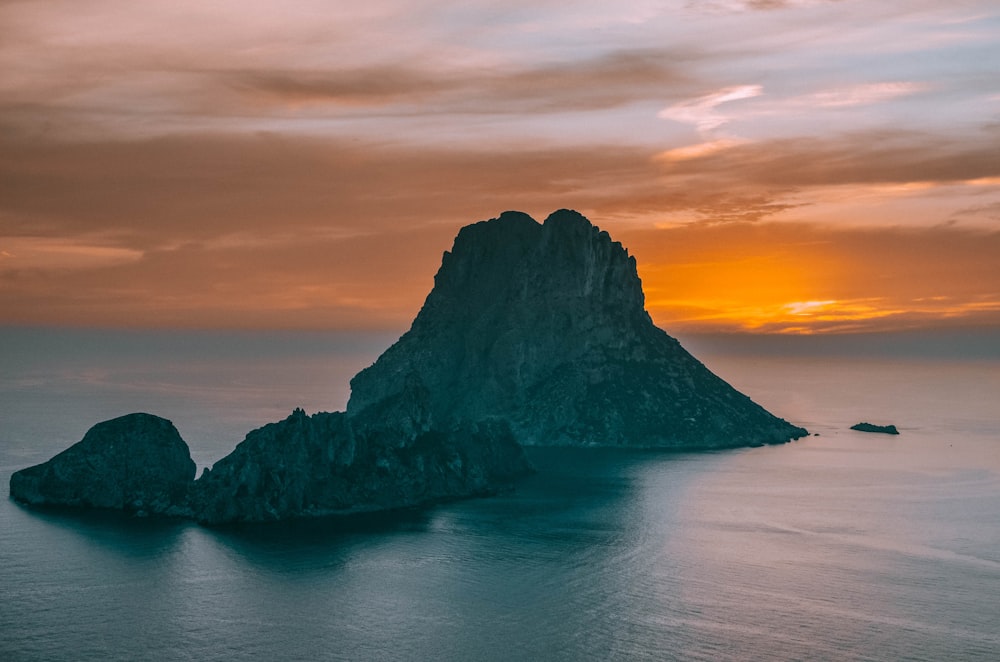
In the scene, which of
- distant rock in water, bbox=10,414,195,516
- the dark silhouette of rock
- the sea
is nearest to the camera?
the sea

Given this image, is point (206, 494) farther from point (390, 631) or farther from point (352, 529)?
point (390, 631)

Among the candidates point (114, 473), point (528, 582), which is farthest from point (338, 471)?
point (528, 582)

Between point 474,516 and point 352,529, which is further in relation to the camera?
point 474,516

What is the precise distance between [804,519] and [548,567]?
47.3 m

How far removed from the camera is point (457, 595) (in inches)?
4176

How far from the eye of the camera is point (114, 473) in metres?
142

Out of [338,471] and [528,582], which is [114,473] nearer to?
[338,471]

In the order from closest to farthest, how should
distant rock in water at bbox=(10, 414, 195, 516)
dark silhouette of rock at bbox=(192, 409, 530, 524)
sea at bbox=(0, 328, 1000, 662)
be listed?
sea at bbox=(0, 328, 1000, 662) < dark silhouette of rock at bbox=(192, 409, 530, 524) < distant rock in water at bbox=(10, 414, 195, 516)

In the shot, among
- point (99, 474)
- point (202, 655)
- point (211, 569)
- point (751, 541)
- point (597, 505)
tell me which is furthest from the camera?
point (597, 505)

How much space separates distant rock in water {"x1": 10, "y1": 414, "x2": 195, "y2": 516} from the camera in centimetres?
14012

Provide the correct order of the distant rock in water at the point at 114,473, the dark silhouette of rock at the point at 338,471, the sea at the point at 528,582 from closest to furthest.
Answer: the sea at the point at 528,582 → the dark silhouette of rock at the point at 338,471 → the distant rock in water at the point at 114,473

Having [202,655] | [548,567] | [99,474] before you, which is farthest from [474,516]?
[202,655]

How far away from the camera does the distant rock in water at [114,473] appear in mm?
140125

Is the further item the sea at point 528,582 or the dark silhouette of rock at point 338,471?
the dark silhouette of rock at point 338,471
